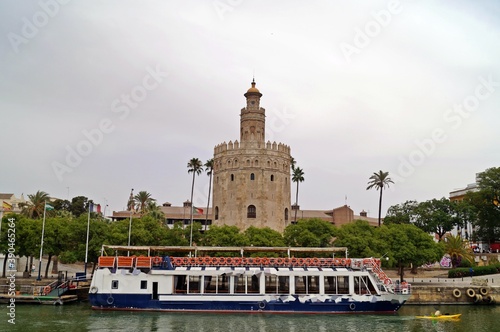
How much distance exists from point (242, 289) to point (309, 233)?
1732 centimetres

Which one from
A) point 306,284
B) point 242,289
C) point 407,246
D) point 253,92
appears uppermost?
point 253,92

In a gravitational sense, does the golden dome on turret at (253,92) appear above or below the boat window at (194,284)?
above

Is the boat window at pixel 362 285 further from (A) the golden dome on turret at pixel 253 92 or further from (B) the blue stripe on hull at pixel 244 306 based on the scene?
(A) the golden dome on turret at pixel 253 92

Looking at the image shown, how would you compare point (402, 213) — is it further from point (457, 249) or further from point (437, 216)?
point (457, 249)

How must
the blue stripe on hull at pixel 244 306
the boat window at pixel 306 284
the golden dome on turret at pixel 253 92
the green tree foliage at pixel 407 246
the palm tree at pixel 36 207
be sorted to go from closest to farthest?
A: the blue stripe on hull at pixel 244 306 < the boat window at pixel 306 284 < the green tree foliage at pixel 407 246 < the palm tree at pixel 36 207 < the golden dome on turret at pixel 253 92

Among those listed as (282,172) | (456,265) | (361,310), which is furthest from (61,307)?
(456,265)

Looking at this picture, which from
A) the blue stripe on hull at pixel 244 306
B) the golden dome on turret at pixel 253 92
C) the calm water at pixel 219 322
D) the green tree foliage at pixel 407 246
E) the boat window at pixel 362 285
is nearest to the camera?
the calm water at pixel 219 322

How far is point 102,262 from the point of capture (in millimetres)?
35188

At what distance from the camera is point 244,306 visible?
3388cm

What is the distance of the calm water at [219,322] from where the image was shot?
28000 millimetres

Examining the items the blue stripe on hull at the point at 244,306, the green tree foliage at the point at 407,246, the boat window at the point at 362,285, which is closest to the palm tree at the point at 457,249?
the green tree foliage at the point at 407,246

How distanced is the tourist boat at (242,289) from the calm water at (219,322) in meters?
1.02

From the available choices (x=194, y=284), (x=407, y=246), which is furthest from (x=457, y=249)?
(x=194, y=284)

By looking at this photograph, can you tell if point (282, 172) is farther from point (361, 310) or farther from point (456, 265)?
point (361, 310)
